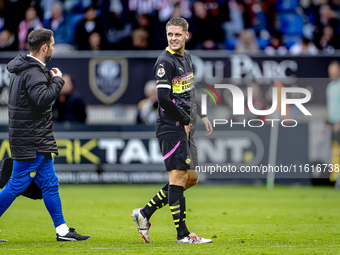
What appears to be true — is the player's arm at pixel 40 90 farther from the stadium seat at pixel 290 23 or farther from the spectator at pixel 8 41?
the stadium seat at pixel 290 23

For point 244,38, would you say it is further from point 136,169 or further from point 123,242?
point 123,242

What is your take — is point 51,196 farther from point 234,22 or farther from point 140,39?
point 234,22

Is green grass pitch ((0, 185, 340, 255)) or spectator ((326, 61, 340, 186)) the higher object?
spectator ((326, 61, 340, 186))

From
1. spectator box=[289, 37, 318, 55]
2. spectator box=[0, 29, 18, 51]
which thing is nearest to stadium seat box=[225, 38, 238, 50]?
spectator box=[289, 37, 318, 55]

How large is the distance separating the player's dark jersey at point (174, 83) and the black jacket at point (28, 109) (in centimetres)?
102

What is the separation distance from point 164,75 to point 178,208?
130cm

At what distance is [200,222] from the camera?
23.9ft

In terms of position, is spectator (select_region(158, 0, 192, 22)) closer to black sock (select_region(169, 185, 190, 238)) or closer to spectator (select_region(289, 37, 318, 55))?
spectator (select_region(289, 37, 318, 55))

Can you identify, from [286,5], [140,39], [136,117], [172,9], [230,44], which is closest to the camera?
[136,117]

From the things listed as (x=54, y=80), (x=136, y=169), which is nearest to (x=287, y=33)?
(x=136, y=169)

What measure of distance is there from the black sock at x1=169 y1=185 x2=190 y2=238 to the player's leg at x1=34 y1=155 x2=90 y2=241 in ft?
3.25

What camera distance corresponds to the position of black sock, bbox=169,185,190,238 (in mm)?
5430

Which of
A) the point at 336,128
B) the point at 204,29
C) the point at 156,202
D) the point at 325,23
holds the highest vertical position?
the point at 325,23

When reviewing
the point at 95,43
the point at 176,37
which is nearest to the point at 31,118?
the point at 176,37
